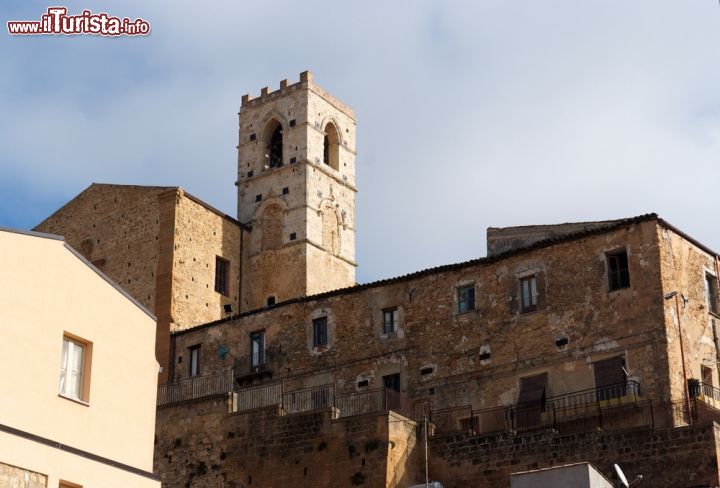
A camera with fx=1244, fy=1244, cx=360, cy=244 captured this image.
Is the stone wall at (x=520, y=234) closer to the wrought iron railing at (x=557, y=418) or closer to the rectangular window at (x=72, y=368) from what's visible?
the wrought iron railing at (x=557, y=418)

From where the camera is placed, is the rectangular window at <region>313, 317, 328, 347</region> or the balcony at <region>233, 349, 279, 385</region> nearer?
the rectangular window at <region>313, 317, 328, 347</region>

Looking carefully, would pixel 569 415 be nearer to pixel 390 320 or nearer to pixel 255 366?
pixel 390 320

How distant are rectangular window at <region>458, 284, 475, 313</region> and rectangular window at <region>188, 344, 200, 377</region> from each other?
1077 centimetres

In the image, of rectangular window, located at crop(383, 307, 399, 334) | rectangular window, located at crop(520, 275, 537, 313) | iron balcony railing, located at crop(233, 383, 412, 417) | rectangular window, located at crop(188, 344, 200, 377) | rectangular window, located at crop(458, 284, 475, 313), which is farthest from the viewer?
rectangular window, located at crop(188, 344, 200, 377)

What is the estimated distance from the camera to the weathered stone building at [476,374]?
32.5m

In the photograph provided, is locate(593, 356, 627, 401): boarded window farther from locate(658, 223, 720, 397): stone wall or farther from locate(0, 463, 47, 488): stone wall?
locate(0, 463, 47, 488): stone wall

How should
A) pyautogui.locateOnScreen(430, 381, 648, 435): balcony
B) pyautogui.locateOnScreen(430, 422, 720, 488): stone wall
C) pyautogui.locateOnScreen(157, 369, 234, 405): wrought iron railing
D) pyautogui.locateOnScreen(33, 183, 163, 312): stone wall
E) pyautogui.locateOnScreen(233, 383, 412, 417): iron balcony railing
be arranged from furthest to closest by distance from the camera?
pyautogui.locateOnScreen(33, 183, 163, 312): stone wall, pyautogui.locateOnScreen(157, 369, 234, 405): wrought iron railing, pyautogui.locateOnScreen(233, 383, 412, 417): iron balcony railing, pyautogui.locateOnScreen(430, 381, 648, 435): balcony, pyautogui.locateOnScreen(430, 422, 720, 488): stone wall

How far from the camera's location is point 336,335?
133 feet

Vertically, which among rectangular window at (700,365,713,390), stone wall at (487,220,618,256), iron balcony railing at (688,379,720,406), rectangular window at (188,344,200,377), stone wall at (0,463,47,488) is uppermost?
stone wall at (487,220,618,256)

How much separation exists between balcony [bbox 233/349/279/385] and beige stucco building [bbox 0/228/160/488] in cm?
1712

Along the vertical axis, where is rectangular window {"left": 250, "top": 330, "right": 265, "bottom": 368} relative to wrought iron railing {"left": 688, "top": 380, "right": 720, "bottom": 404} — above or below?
above

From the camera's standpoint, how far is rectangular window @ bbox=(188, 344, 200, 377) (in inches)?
1736

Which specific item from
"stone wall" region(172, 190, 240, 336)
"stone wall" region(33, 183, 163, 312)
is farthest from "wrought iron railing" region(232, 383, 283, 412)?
"stone wall" region(33, 183, 163, 312)

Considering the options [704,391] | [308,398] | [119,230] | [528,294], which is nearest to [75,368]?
[308,398]
